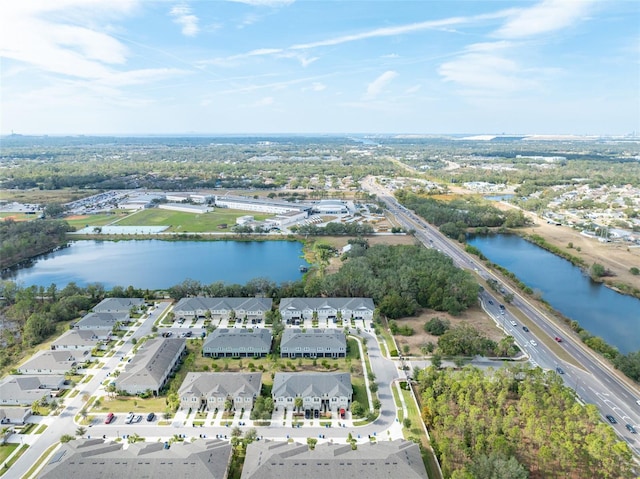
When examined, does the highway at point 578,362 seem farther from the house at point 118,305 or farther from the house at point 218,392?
the house at point 118,305

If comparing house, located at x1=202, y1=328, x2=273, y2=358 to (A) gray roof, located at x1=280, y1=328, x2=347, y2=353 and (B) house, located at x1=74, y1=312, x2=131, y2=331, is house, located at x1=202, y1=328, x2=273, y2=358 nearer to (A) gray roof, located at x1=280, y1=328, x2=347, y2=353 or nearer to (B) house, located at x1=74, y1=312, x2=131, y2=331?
(A) gray roof, located at x1=280, y1=328, x2=347, y2=353

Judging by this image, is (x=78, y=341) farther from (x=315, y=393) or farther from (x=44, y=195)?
(x=44, y=195)

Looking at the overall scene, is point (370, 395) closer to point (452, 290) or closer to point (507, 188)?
point (452, 290)

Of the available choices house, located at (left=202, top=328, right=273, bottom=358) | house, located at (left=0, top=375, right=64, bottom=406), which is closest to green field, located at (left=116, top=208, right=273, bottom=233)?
house, located at (left=202, top=328, right=273, bottom=358)

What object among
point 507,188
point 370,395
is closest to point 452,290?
point 370,395

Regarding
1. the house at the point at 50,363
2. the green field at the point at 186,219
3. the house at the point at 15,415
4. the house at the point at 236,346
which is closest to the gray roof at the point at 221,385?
the house at the point at 236,346
